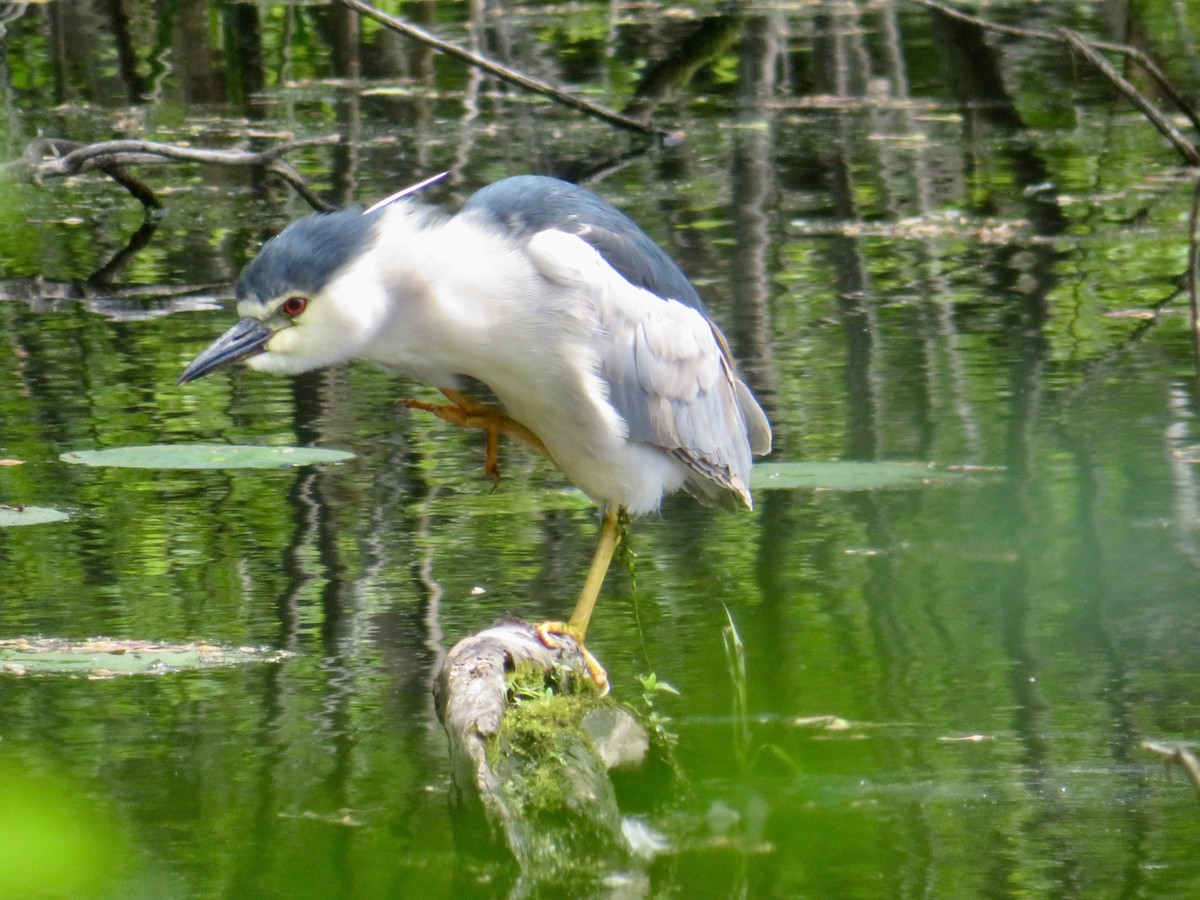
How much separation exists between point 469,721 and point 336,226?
1.00 metres

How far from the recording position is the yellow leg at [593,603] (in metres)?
→ 4.22

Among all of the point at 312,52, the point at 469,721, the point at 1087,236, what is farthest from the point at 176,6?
the point at 469,721

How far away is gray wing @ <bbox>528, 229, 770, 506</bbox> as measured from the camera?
4098 millimetres

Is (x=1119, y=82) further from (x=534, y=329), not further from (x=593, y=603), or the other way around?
(x=534, y=329)

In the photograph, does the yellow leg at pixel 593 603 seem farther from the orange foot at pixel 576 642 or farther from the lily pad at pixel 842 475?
the lily pad at pixel 842 475

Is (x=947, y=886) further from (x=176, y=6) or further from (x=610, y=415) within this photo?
(x=176, y=6)

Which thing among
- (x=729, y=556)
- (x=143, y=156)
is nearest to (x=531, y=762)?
(x=729, y=556)

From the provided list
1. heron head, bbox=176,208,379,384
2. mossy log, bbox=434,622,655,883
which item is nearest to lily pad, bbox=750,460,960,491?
mossy log, bbox=434,622,655,883

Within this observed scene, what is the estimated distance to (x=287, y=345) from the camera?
3814 mm

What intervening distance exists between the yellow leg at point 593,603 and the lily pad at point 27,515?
182cm

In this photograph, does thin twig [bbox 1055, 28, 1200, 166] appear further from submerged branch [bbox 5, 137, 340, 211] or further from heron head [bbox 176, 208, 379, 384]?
submerged branch [bbox 5, 137, 340, 211]

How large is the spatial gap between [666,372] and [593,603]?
56 centimetres

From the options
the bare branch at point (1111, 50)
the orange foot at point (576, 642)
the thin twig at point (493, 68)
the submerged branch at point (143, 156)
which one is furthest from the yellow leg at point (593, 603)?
the submerged branch at point (143, 156)

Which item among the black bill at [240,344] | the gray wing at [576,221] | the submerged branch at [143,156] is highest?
the gray wing at [576,221]
